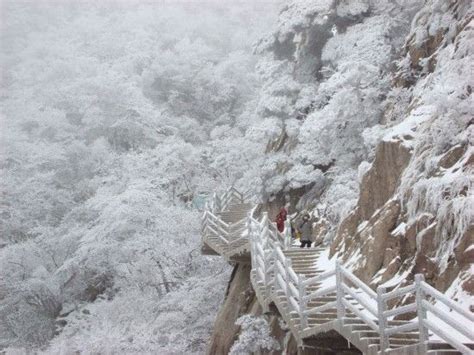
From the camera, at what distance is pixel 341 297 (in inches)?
358

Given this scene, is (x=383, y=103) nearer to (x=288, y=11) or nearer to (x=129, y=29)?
(x=288, y=11)

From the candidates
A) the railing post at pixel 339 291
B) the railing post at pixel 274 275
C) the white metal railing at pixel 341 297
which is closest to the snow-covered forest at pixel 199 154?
the white metal railing at pixel 341 297

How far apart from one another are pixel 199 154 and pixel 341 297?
79.9ft

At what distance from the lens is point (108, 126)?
3778cm

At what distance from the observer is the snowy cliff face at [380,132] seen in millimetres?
9094

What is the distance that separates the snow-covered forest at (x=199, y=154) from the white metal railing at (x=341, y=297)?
2.37 ft

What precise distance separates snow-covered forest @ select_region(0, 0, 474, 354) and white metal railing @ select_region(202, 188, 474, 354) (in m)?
0.72

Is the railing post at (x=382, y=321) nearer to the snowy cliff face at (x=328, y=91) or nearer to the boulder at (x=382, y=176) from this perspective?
the boulder at (x=382, y=176)

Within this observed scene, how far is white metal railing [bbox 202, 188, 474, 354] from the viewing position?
6910mm

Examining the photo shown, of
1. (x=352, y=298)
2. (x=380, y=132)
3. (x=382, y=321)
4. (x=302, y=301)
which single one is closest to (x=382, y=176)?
(x=352, y=298)

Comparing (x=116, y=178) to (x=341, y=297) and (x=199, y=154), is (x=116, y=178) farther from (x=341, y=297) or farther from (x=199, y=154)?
(x=341, y=297)

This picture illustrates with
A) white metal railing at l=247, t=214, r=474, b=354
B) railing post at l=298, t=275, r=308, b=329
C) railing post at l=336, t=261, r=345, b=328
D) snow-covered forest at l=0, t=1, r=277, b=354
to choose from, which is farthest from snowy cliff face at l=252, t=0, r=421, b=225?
railing post at l=336, t=261, r=345, b=328

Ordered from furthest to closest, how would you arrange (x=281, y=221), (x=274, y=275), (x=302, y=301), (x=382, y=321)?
(x=281, y=221)
(x=274, y=275)
(x=302, y=301)
(x=382, y=321)

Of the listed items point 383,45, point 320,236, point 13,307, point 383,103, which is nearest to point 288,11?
point 383,45
